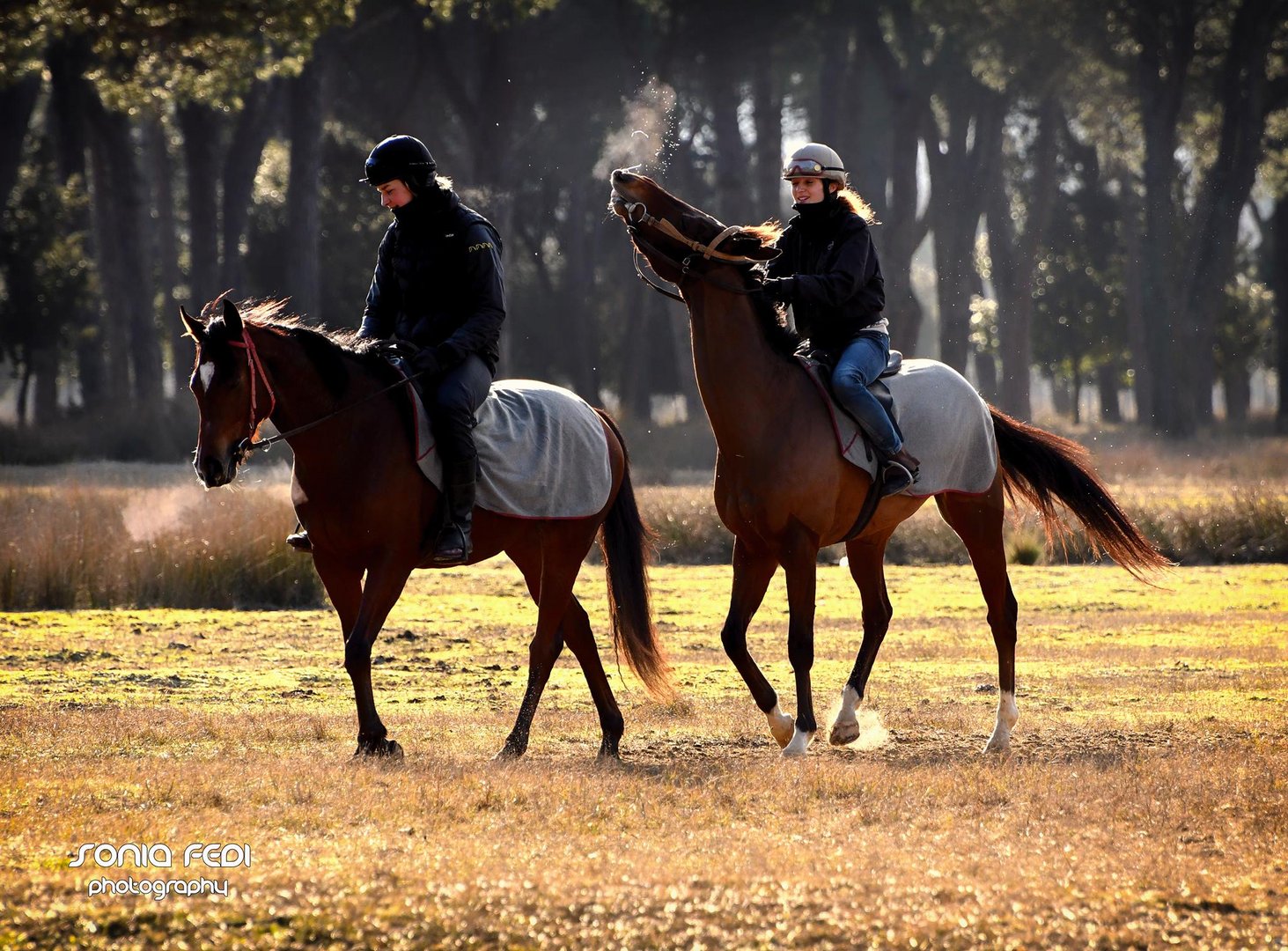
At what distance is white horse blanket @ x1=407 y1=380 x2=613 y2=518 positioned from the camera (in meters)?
8.90

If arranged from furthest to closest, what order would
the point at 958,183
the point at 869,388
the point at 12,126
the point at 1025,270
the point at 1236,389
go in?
the point at 1236,389 → the point at 958,183 → the point at 1025,270 → the point at 12,126 → the point at 869,388

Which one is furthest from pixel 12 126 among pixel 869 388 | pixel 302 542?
pixel 869 388

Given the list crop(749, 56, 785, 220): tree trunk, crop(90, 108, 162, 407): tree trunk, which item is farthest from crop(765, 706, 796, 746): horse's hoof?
crop(749, 56, 785, 220): tree trunk

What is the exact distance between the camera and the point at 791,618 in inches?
350

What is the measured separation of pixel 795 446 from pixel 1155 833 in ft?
9.42

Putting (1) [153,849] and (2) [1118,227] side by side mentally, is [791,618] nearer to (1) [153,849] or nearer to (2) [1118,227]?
(1) [153,849]

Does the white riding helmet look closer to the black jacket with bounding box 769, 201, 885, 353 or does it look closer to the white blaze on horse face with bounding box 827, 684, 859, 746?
the black jacket with bounding box 769, 201, 885, 353

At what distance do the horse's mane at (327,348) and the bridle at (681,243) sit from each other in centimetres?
139

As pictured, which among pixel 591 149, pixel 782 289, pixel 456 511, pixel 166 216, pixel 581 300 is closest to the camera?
pixel 456 511

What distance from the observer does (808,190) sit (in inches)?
353

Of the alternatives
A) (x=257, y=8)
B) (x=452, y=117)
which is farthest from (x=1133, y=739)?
(x=452, y=117)

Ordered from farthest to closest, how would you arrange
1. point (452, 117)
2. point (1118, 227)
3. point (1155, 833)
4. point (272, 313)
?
point (1118, 227), point (452, 117), point (272, 313), point (1155, 833)

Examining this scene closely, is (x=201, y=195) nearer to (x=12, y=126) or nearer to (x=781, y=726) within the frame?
(x=12, y=126)

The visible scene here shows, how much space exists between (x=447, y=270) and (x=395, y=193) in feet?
1.53
